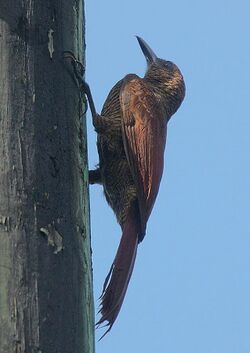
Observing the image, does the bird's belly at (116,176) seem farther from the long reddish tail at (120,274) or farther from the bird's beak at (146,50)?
the bird's beak at (146,50)

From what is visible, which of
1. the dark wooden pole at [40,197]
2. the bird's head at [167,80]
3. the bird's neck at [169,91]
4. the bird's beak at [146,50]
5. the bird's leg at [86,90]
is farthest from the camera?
the bird's beak at [146,50]

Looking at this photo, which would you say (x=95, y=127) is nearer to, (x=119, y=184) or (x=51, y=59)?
(x=119, y=184)

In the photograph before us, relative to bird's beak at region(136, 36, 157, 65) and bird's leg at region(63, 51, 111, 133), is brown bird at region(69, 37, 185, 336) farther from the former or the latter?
bird's beak at region(136, 36, 157, 65)

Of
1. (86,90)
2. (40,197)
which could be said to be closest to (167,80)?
(86,90)

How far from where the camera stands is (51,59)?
8.95 feet

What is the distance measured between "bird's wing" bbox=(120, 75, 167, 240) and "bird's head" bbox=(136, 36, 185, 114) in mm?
515

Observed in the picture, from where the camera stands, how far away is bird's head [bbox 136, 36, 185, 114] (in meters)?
5.68

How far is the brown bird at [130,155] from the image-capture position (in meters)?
3.98

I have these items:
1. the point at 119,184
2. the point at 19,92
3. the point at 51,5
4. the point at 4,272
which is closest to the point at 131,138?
the point at 119,184

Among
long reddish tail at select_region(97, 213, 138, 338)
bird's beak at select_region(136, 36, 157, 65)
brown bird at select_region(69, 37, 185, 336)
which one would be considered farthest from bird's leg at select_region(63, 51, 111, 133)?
bird's beak at select_region(136, 36, 157, 65)

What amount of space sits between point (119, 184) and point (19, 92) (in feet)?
6.62

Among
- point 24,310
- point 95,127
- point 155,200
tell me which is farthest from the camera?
point 95,127

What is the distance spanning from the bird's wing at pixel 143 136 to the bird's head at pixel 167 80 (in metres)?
0.52

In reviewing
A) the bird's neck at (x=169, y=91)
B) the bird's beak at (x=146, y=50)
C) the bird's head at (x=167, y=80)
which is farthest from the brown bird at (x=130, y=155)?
the bird's beak at (x=146, y=50)
